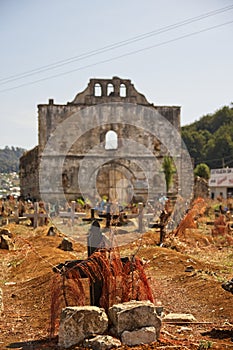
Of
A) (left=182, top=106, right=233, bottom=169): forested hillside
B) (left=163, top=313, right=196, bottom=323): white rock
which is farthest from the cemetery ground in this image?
(left=182, top=106, right=233, bottom=169): forested hillside

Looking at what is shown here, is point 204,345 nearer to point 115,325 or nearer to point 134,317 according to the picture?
point 134,317

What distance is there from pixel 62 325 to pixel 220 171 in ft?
162

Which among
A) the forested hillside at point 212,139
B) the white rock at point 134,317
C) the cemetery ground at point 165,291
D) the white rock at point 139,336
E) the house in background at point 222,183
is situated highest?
the forested hillside at point 212,139

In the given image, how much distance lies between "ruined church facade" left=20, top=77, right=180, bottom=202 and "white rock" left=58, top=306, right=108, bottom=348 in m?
27.9

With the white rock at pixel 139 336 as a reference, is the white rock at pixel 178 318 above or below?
below

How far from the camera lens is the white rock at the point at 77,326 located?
5.76 meters

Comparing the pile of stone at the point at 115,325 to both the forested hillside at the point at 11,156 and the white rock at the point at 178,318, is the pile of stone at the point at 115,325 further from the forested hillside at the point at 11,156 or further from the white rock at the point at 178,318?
the forested hillside at the point at 11,156

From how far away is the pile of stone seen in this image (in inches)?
225

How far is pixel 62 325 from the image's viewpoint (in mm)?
5762

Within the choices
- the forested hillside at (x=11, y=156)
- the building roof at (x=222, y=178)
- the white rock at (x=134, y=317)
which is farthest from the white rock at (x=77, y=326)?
the forested hillside at (x=11, y=156)

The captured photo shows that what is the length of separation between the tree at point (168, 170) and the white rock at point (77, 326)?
28.4 m

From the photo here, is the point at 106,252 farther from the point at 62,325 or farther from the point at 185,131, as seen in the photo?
the point at 185,131

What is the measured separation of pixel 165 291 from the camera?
9.05m

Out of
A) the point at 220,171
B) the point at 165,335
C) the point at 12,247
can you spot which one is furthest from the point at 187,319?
the point at 220,171
